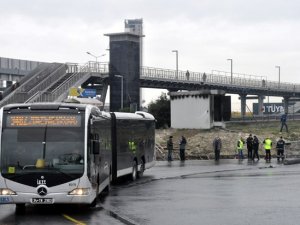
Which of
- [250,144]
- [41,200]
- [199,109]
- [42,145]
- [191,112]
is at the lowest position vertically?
[41,200]

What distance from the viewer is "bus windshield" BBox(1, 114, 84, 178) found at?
15.4 meters

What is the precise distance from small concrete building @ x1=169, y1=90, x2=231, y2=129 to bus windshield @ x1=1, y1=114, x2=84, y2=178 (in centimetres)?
4105

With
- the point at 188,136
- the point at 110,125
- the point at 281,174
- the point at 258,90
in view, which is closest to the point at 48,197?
the point at 110,125

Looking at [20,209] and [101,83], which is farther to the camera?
[101,83]

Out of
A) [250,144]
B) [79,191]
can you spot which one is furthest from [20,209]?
[250,144]

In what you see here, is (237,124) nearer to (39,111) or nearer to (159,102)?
(159,102)

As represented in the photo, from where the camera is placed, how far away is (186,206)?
16.8 m

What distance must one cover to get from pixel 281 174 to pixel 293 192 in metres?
9.04

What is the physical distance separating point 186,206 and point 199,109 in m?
40.8

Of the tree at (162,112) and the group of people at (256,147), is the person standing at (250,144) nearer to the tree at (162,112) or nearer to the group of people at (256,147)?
the group of people at (256,147)

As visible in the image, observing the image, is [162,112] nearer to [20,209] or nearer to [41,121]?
[20,209]

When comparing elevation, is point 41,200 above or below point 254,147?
below

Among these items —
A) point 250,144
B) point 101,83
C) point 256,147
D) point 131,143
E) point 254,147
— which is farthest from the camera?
point 101,83

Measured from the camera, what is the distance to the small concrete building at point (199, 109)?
5703 cm
